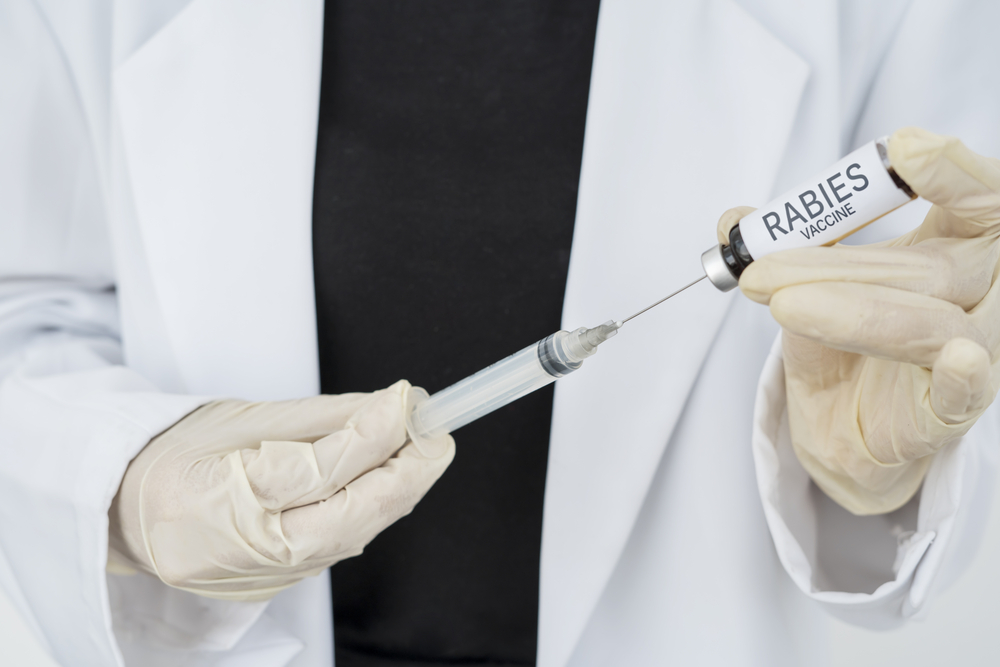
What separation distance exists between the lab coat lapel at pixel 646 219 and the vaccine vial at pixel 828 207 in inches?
6.9

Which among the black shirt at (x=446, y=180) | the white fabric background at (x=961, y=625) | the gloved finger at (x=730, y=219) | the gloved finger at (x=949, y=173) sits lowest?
the white fabric background at (x=961, y=625)

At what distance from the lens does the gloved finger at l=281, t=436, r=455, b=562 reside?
1.74 ft

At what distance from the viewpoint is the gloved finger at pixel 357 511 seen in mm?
530

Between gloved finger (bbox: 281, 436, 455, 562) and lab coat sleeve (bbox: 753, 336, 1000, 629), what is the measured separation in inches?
13.3

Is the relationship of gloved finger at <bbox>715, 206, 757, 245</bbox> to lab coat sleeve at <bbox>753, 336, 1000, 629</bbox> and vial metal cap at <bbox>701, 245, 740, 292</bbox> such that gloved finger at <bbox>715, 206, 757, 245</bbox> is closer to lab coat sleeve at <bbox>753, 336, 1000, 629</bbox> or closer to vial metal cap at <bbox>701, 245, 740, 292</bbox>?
vial metal cap at <bbox>701, 245, 740, 292</bbox>

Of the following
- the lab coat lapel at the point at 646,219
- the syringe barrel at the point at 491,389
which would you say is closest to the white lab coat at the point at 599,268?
the lab coat lapel at the point at 646,219

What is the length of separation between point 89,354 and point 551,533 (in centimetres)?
61

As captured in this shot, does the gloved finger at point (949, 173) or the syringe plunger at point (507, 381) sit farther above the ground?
the gloved finger at point (949, 173)

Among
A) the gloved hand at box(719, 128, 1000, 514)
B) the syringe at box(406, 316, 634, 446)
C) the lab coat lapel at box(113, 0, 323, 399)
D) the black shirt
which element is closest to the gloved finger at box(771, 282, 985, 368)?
the gloved hand at box(719, 128, 1000, 514)

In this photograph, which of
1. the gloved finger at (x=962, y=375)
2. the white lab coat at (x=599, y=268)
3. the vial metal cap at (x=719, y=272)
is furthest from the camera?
the white lab coat at (x=599, y=268)

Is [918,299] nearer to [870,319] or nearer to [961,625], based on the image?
[870,319]

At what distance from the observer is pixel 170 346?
2.30 ft

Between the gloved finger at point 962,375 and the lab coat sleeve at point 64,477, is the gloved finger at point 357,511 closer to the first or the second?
the lab coat sleeve at point 64,477

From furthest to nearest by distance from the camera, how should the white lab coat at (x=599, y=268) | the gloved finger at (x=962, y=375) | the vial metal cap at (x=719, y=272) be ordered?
the white lab coat at (x=599, y=268), the vial metal cap at (x=719, y=272), the gloved finger at (x=962, y=375)
